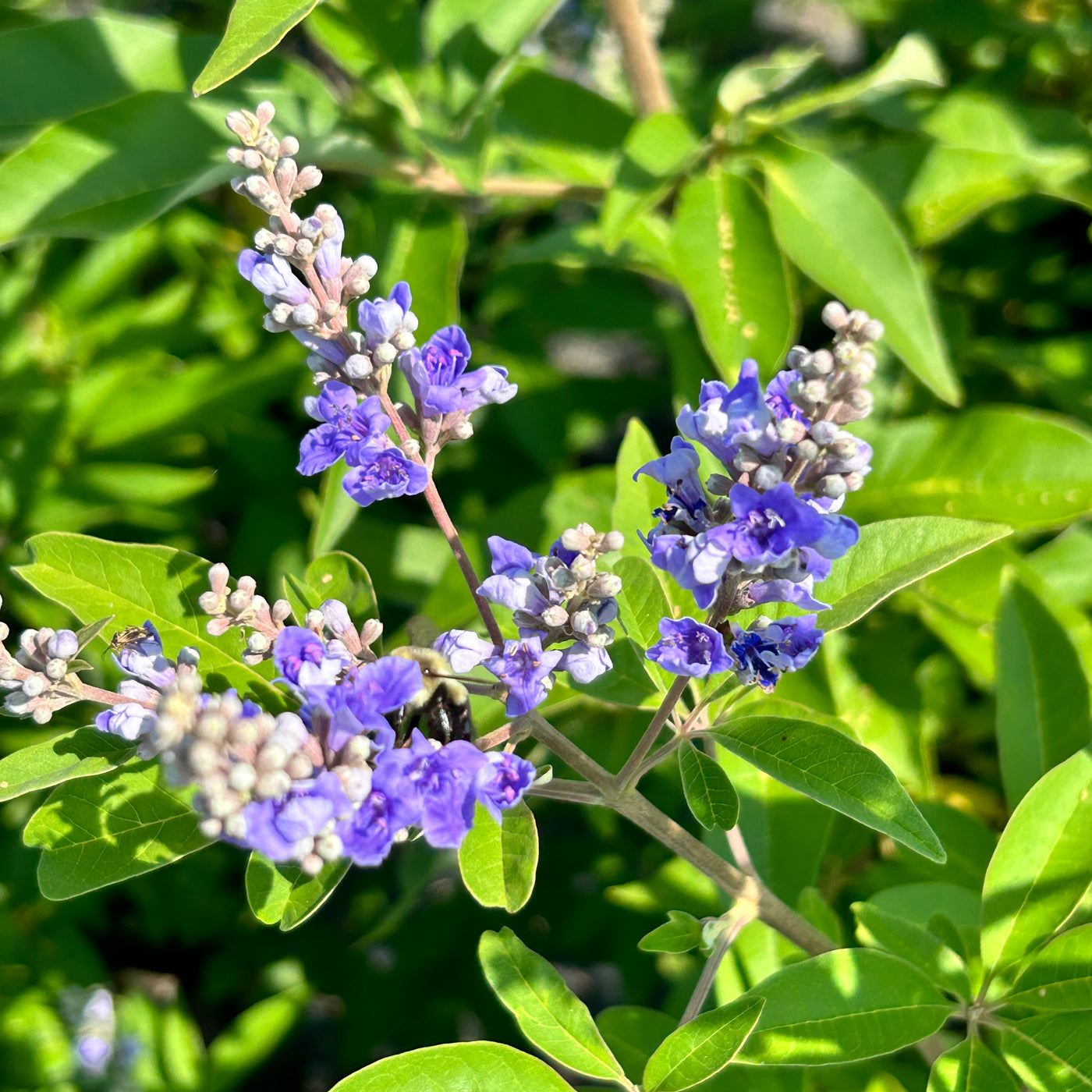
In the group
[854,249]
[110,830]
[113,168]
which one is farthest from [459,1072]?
[113,168]

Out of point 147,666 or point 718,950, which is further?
point 718,950

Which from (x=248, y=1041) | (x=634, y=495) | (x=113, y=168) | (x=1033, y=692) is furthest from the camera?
(x=248, y=1041)

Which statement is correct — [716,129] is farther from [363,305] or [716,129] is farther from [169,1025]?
[169,1025]

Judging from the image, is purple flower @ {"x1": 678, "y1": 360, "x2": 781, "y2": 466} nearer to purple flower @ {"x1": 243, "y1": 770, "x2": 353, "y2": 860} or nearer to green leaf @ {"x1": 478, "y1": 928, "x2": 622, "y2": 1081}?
purple flower @ {"x1": 243, "y1": 770, "x2": 353, "y2": 860}

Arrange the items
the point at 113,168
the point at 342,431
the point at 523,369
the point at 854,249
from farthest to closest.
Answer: the point at 523,369, the point at 854,249, the point at 113,168, the point at 342,431

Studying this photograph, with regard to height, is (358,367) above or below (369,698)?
above

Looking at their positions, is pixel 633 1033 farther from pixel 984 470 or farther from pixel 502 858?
pixel 984 470
